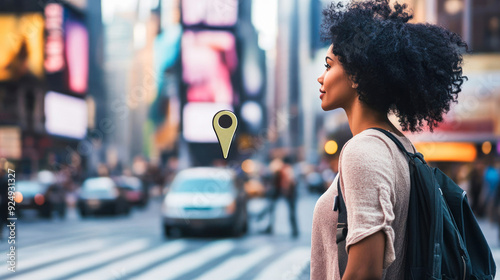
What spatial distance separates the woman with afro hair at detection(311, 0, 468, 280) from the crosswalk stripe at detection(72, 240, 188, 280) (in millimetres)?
6902

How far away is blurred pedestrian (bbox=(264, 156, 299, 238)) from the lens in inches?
539

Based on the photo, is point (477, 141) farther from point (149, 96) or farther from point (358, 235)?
point (149, 96)

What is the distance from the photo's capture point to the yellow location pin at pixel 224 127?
1.32 m

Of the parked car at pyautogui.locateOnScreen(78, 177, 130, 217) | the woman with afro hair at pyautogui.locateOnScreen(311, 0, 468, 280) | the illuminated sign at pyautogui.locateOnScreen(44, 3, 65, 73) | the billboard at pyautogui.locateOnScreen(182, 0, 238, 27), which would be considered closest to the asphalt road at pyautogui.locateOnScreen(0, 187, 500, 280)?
the parked car at pyautogui.locateOnScreen(78, 177, 130, 217)

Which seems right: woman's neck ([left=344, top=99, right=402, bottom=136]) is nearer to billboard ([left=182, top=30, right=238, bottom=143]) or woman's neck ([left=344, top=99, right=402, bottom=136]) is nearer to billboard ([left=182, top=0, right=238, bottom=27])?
billboard ([left=182, top=30, right=238, bottom=143])

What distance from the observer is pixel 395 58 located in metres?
1.74

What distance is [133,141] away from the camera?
399 feet

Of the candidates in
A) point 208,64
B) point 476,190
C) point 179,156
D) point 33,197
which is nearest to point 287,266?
point 476,190

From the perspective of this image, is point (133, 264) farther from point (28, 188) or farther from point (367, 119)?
point (28, 188)

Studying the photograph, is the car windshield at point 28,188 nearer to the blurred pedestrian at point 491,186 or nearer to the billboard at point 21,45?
the blurred pedestrian at point 491,186

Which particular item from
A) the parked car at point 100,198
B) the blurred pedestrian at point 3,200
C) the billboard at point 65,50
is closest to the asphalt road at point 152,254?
the blurred pedestrian at point 3,200

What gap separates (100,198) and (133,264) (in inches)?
490

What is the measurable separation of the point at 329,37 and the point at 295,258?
8.39m

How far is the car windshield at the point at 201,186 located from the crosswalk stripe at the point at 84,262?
1867mm
